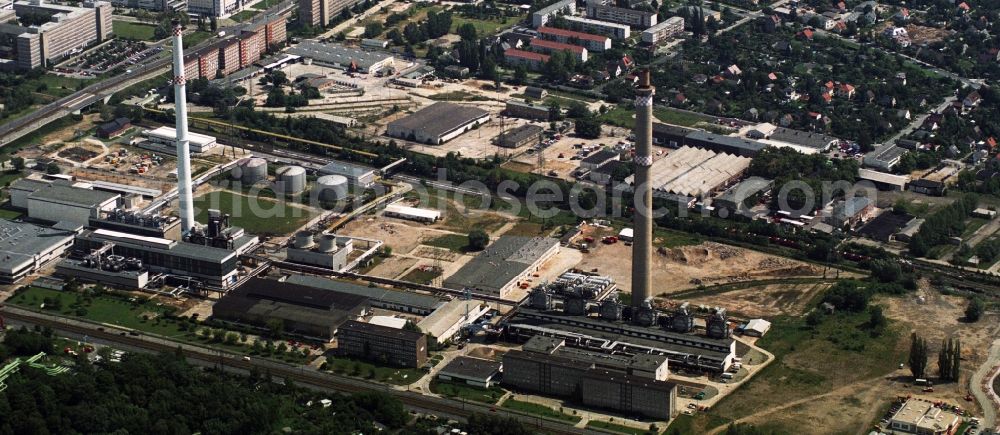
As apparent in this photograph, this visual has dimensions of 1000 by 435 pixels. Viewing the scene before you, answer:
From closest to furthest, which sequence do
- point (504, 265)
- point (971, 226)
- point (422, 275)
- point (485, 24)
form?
1. point (422, 275)
2. point (504, 265)
3. point (971, 226)
4. point (485, 24)

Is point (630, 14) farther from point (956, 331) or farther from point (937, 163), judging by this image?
point (956, 331)

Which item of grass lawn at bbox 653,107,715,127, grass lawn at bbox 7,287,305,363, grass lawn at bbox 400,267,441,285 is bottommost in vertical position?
grass lawn at bbox 7,287,305,363

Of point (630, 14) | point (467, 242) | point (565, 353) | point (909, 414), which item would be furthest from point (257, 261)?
point (630, 14)

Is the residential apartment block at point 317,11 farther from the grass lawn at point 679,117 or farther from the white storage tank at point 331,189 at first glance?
the white storage tank at point 331,189

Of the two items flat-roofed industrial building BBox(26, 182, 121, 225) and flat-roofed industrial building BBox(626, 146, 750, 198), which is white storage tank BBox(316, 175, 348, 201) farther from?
flat-roofed industrial building BBox(626, 146, 750, 198)

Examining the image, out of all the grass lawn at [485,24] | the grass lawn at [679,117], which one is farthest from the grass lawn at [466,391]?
the grass lawn at [485,24]

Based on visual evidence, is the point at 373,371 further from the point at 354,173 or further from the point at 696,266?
the point at 354,173

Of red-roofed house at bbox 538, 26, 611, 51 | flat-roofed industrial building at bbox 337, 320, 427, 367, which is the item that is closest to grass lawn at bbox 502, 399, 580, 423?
flat-roofed industrial building at bbox 337, 320, 427, 367

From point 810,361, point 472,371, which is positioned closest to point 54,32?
point 472,371
